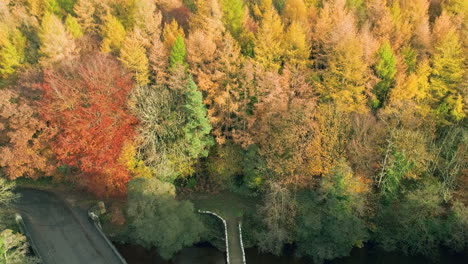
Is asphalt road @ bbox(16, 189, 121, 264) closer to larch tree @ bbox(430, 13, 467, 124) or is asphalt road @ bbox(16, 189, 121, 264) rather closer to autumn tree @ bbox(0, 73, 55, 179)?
autumn tree @ bbox(0, 73, 55, 179)

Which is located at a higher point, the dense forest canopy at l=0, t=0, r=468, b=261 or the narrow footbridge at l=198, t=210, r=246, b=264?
the dense forest canopy at l=0, t=0, r=468, b=261

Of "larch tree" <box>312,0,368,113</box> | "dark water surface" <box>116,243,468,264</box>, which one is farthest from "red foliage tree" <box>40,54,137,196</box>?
"larch tree" <box>312,0,368,113</box>

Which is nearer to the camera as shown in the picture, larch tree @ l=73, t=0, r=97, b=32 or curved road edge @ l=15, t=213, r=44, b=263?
curved road edge @ l=15, t=213, r=44, b=263

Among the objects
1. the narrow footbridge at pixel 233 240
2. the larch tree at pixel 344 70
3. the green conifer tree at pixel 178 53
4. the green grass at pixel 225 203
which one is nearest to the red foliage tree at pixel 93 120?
the green conifer tree at pixel 178 53

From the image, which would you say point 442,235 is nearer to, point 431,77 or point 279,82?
point 431,77

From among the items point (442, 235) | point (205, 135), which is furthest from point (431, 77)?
point (205, 135)

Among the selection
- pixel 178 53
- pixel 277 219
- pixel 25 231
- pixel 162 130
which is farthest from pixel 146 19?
pixel 277 219

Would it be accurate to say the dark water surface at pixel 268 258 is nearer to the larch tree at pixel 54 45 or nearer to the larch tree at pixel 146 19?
the larch tree at pixel 54 45
